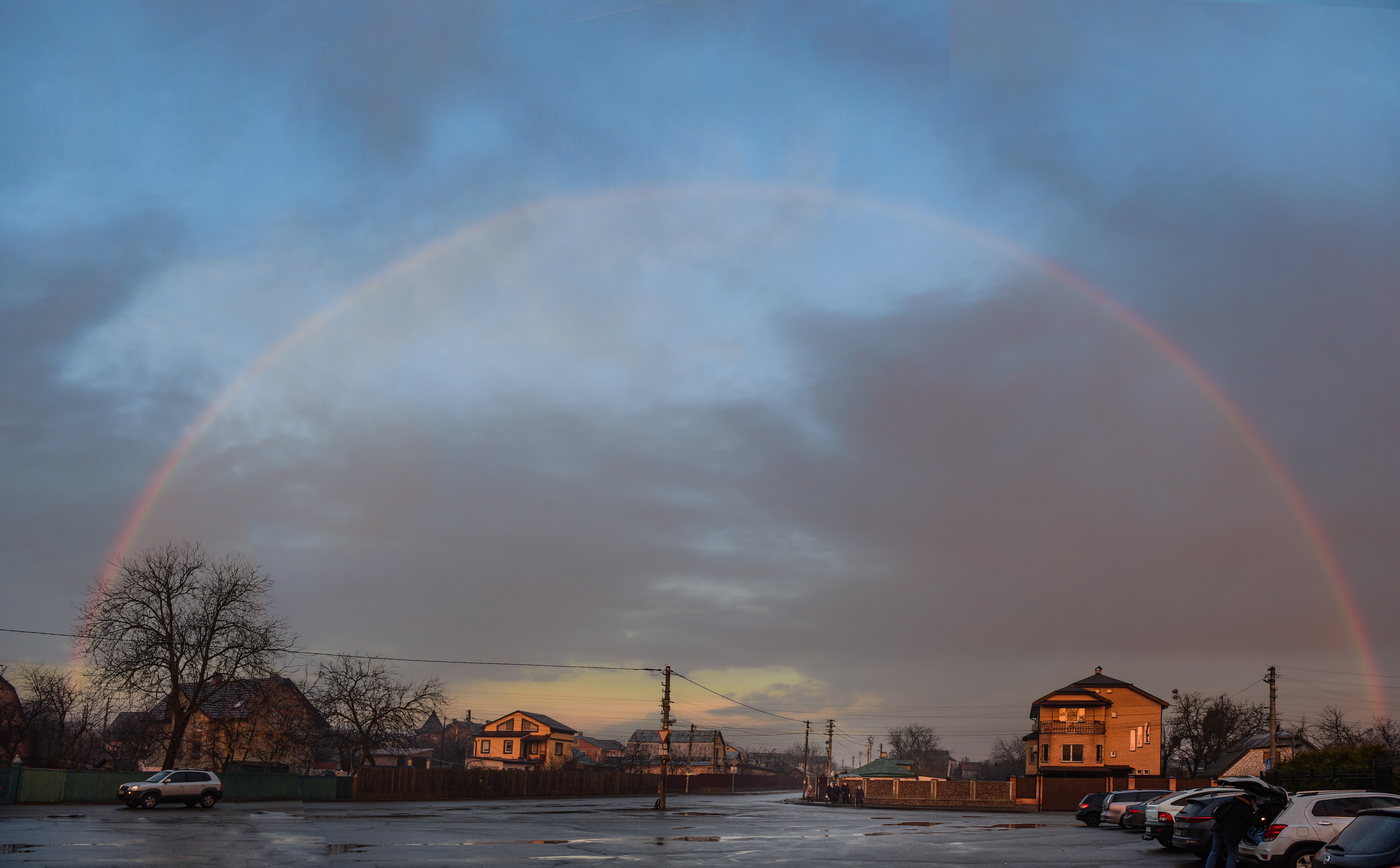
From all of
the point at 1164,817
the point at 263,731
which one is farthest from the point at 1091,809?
the point at 263,731

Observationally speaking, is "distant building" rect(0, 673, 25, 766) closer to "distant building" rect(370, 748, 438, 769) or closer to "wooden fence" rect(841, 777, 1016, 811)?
"distant building" rect(370, 748, 438, 769)

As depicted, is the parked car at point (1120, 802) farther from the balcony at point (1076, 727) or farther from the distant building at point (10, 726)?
the distant building at point (10, 726)

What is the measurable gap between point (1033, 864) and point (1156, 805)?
1040 cm

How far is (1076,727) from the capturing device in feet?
309

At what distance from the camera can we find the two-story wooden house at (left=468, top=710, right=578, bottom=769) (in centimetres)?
14525

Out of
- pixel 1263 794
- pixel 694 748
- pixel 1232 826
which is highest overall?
pixel 1263 794

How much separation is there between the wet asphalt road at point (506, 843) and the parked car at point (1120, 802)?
7.96 feet

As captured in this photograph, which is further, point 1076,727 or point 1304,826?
point 1076,727

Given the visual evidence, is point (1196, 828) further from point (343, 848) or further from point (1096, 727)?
point (1096, 727)

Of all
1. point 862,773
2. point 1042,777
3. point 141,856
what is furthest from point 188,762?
point 141,856

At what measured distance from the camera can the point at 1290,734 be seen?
293ft

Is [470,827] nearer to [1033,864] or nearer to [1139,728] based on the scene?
[1033,864]

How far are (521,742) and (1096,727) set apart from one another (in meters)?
77.2

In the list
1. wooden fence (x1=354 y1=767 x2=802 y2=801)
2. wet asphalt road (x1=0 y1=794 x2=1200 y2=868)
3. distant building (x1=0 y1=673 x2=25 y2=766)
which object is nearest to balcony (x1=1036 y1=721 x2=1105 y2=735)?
wooden fence (x1=354 y1=767 x2=802 y2=801)
